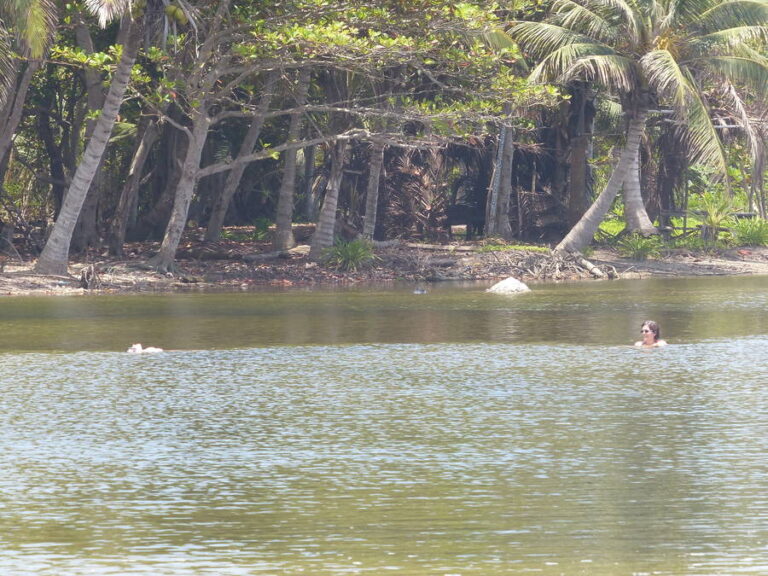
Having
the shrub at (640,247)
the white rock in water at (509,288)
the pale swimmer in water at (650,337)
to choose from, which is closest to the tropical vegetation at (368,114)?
the shrub at (640,247)

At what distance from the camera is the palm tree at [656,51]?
126ft

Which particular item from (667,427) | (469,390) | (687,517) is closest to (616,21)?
(469,390)

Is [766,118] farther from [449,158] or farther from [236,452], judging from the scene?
[236,452]

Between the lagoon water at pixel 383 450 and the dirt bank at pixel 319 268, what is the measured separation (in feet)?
28.4

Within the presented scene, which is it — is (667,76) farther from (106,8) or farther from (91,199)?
(106,8)

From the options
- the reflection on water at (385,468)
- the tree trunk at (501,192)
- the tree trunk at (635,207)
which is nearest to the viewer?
the reflection on water at (385,468)

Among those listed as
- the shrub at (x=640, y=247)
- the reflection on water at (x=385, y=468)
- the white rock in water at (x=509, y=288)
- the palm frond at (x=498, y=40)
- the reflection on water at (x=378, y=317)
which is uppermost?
the palm frond at (x=498, y=40)

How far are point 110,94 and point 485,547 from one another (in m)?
25.1

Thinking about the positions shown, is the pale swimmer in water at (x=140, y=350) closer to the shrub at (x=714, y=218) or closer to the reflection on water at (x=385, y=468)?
the reflection on water at (x=385, y=468)

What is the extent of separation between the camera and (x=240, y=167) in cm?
3922

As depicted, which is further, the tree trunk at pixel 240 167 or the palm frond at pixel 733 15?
the palm frond at pixel 733 15

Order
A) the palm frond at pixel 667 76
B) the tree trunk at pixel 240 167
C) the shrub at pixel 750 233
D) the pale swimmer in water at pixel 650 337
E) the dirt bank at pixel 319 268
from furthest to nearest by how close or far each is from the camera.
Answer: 1. the shrub at pixel 750 233
2. the palm frond at pixel 667 76
3. the tree trunk at pixel 240 167
4. the dirt bank at pixel 319 268
5. the pale swimmer in water at pixel 650 337

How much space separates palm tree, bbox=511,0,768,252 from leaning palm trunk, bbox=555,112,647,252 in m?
0.04

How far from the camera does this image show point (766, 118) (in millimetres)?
45750
